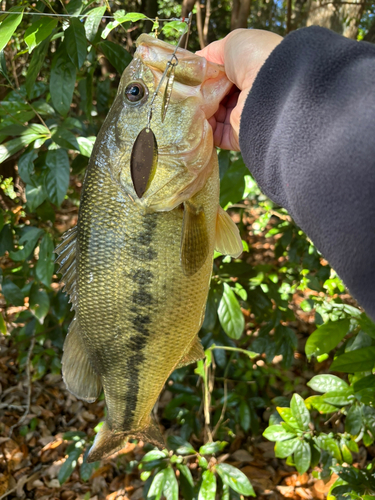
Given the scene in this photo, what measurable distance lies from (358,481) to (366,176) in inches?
59.9

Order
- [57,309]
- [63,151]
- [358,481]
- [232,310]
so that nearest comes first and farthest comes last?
[358,481] < [63,151] < [232,310] < [57,309]

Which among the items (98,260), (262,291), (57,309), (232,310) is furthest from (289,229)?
(98,260)

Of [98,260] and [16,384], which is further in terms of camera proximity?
[16,384]

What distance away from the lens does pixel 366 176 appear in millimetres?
713

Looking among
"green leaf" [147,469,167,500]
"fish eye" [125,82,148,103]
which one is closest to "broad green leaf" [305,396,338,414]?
"green leaf" [147,469,167,500]

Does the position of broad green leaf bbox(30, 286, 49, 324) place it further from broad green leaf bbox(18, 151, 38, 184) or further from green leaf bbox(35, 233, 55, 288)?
broad green leaf bbox(18, 151, 38, 184)

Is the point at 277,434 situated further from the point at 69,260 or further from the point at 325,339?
the point at 69,260

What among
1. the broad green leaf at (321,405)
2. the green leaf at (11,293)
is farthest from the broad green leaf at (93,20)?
the broad green leaf at (321,405)

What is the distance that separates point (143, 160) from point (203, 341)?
1.67 meters

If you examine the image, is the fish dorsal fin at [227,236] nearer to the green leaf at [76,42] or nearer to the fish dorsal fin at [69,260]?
the fish dorsal fin at [69,260]

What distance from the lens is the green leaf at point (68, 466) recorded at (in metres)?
2.39

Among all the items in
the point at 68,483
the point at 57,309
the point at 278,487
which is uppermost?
the point at 57,309

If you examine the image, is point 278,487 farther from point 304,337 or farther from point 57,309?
point 57,309

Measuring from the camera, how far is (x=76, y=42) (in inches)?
62.1
